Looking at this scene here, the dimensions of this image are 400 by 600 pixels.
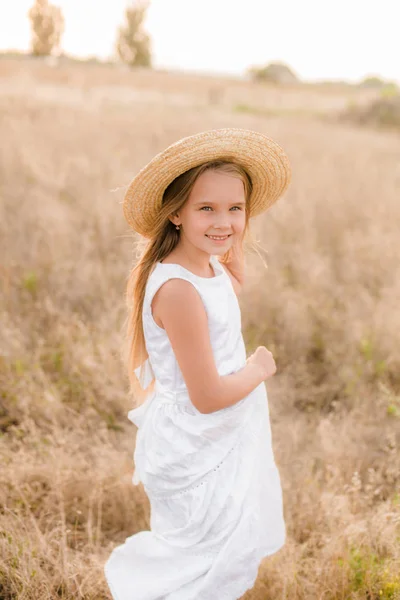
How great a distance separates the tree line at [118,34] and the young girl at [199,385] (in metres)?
39.0

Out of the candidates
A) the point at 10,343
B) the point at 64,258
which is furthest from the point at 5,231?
the point at 10,343

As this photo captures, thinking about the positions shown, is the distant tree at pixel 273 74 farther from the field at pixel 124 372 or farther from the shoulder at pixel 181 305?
the shoulder at pixel 181 305

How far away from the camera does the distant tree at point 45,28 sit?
35.8 meters

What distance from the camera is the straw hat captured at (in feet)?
4.74

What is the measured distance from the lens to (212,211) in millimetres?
1530

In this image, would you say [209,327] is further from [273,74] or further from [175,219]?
[273,74]

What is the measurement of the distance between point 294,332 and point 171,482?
86.5 inches

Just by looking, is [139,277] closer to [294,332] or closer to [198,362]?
[198,362]

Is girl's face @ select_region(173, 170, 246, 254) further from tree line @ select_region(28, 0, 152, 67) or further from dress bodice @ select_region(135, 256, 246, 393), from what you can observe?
tree line @ select_region(28, 0, 152, 67)

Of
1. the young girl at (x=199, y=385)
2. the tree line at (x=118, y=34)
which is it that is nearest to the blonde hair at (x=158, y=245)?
the young girl at (x=199, y=385)

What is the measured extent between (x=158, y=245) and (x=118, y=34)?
44.3 metres

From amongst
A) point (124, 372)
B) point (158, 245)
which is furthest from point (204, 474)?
point (124, 372)

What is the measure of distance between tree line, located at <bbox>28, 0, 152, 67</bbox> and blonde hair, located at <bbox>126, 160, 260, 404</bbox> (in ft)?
128

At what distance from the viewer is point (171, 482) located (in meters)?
1.68
